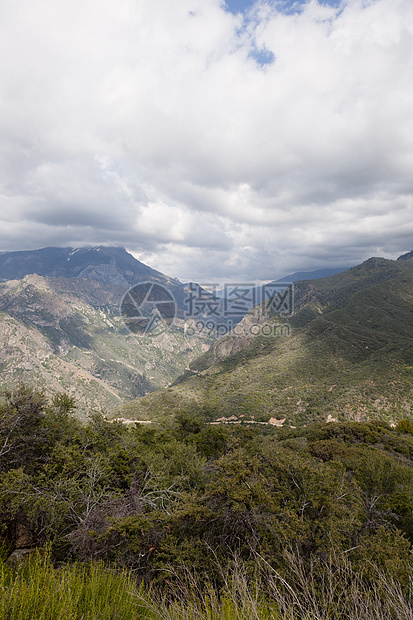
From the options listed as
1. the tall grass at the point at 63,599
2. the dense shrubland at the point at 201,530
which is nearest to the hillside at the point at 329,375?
the dense shrubland at the point at 201,530

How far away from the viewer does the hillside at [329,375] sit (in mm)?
65188

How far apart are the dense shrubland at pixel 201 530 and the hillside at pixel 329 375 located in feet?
185

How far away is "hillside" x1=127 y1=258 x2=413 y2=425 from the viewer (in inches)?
2566

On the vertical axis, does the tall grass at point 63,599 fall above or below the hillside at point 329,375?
above

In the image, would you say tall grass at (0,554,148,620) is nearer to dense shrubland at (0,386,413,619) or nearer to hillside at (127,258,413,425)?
dense shrubland at (0,386,413,619)

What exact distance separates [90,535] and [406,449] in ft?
119

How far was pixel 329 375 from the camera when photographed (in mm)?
87750

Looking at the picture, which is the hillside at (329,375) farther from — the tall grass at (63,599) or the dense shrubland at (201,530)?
the tall grass at (63,599)

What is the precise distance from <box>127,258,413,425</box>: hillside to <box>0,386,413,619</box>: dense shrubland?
56480 mm

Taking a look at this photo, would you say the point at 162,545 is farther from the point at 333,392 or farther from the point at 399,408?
the point at 333,392

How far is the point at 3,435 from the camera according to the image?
14.0 m

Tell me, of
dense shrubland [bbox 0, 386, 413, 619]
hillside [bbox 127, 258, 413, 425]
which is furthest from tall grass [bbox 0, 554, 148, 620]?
hillside [bbox 127, 258, 413, 425]

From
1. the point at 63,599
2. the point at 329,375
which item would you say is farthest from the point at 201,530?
the point at 329,375

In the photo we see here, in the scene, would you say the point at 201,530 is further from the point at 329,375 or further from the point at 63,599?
the point at 329,375
